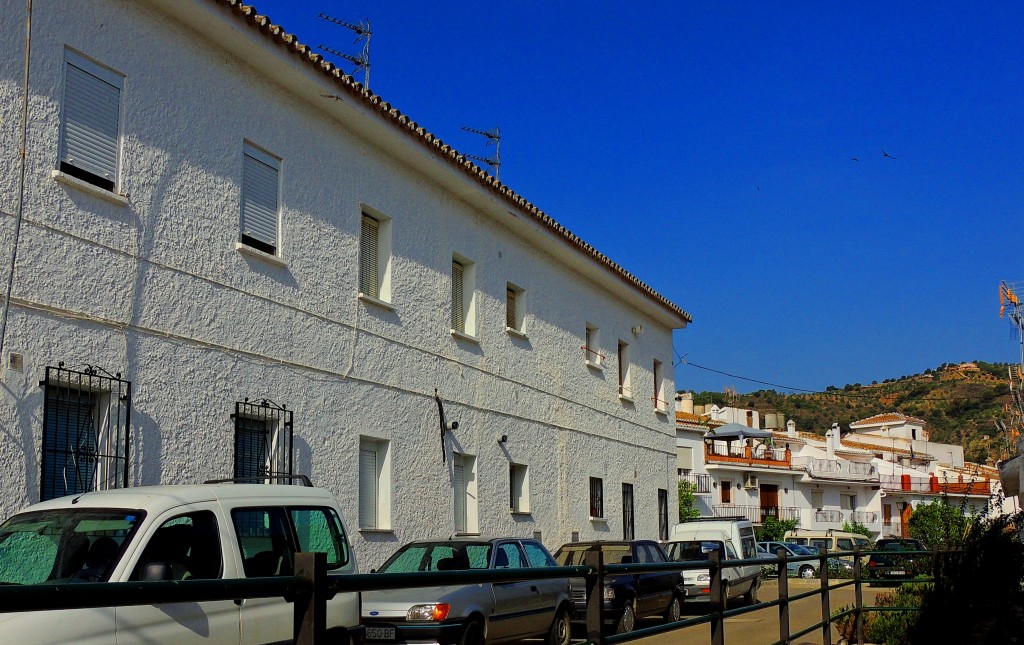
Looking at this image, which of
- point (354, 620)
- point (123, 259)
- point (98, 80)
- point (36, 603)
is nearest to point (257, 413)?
point (123, 259)

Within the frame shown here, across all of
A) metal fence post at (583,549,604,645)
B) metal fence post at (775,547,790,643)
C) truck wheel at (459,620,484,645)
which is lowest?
truck wheel at (459,620,484,645)

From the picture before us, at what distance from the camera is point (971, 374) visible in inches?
4168

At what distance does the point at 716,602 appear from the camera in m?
6.84

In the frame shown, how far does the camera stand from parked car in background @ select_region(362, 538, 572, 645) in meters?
10.1

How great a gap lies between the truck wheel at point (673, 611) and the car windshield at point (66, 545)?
1134cm

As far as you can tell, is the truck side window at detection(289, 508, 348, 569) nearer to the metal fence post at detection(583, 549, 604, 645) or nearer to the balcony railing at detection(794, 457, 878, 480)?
the metal fence post at detection(583, 549, 604, 645)

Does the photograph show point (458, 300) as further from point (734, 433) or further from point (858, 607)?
point (734, 433)

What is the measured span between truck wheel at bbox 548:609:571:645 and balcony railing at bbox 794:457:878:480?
158ft

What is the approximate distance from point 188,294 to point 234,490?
472 centimetres

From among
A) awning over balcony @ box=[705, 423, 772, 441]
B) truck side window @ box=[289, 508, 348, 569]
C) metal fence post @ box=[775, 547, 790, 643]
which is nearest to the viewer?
truck side window @ box=[289, 508, 348, 569]

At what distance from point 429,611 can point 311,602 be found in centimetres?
737

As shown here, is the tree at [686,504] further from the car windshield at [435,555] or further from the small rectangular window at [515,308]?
the car windshield at [435,555]

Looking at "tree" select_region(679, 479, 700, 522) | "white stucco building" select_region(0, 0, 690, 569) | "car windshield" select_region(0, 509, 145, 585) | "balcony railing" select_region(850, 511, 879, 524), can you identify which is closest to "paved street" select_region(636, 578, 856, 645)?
"car windshield" select_region(0, 509, 145, 585)

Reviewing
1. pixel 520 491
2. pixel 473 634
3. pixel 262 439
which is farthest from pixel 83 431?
pixel 520 491
